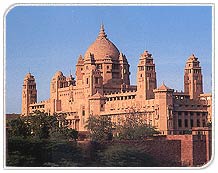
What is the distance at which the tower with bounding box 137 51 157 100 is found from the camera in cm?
3341

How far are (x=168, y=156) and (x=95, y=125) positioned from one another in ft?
33.8

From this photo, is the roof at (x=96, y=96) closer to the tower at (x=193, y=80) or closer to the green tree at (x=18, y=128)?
the tower at (x=193, y=80)

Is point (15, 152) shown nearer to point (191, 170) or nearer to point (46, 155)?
point (46, 155)

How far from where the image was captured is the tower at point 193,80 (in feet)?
112

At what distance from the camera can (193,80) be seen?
112 feet

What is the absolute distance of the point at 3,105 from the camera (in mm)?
14258

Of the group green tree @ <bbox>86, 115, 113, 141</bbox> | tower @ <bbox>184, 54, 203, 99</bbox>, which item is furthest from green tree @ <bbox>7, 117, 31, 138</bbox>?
tower @ <bbox>184, 54, 203, 99</bbox>

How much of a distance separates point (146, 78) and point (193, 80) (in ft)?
7.98

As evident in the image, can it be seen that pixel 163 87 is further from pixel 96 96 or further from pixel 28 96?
pixel 28 96

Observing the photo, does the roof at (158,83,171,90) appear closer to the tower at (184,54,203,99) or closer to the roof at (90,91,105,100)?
the tower at (184,54,203,99)

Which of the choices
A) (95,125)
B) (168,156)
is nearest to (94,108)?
(95,125)

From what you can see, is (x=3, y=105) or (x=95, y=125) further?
(x=95, y=125)

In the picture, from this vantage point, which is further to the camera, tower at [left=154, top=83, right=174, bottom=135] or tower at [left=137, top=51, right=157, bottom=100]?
tower at [left=137, top=51, right=157, bottom=100]

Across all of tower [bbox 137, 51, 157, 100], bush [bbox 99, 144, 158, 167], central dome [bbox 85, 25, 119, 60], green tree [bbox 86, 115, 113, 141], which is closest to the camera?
bush [bbox 99, 144, 158, 167]
